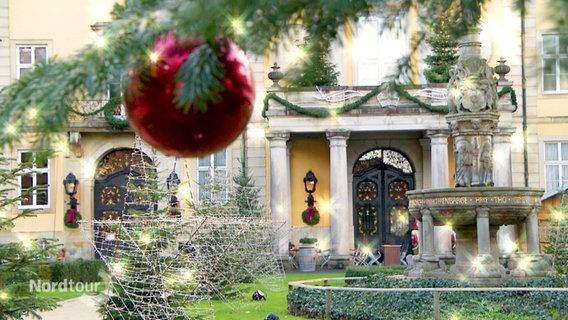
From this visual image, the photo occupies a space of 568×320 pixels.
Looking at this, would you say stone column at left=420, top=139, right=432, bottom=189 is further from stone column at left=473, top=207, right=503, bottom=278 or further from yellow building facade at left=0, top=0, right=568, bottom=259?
stone column at left=473, top=207, right=503, bottom=278

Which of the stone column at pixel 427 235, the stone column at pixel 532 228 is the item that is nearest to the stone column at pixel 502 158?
the stone column at pixel 532 228

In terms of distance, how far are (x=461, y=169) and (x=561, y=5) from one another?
1502cm

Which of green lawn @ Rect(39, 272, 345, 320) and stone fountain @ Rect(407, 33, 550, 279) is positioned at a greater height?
stone fountain @ Rect(407, 33, 550, 279)

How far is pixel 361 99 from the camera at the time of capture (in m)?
28.1

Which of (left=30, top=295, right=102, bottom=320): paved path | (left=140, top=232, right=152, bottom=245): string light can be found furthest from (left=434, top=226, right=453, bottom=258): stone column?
(left=140, top=232, right=152, bottom=245): string light

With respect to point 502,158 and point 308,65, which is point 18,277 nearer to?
point 308,65

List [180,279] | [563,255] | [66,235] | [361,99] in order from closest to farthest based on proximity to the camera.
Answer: [180,279], [563,255], [361,99], [66,235]

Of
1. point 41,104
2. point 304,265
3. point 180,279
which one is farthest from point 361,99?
point 41,104

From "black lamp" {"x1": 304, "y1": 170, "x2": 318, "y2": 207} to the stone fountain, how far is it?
1388 cm

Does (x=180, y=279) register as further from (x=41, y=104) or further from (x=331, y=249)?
→ (x=331, y=249)

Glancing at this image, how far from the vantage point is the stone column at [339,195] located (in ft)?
93.5

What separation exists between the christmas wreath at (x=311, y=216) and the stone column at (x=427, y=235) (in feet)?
45.6

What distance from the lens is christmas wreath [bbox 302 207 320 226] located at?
99.7 feet

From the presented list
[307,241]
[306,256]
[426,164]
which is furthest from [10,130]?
[426,164]
